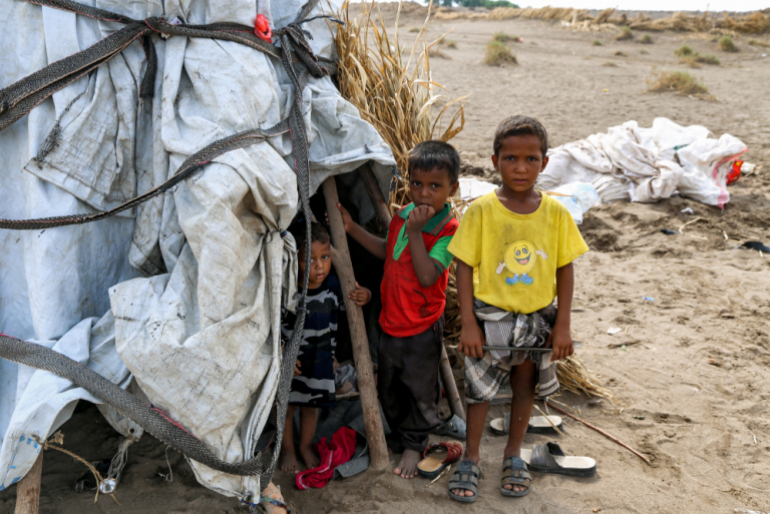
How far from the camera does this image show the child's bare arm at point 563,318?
2.36 metres

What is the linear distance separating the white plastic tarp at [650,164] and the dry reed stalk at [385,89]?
160 inches

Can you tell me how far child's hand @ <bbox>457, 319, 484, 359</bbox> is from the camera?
7.89ft

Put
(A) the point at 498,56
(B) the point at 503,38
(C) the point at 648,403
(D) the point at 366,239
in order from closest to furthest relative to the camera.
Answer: (D) the point at 366,239, (C) the point at 648,403, (A) the point at 498,56, (B) the point at 503,38

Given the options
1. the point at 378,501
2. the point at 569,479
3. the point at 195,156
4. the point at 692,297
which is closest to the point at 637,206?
the point at 692,297

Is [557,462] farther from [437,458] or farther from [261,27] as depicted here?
[261,27]

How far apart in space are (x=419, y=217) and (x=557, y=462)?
1.35 metres

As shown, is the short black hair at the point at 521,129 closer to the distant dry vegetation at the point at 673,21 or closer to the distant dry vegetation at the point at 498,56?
the distant dry vegetation at the point at 498,56

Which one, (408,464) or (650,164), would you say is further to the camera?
(650,164)

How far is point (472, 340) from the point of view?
2408 millimetres

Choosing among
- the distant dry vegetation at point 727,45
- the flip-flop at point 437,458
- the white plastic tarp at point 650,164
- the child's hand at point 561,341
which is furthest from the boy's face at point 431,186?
the distant dry vegetation at point 727,45

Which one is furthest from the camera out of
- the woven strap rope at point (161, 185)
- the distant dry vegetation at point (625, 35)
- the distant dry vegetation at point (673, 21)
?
the distant dry vegetation at point (673, 21)

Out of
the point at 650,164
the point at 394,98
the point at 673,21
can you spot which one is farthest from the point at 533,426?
the point at 673,21

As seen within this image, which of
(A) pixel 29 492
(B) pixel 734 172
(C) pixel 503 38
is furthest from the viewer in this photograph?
(C) pixel 503 38

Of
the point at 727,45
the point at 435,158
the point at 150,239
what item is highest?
the point at 727,45
